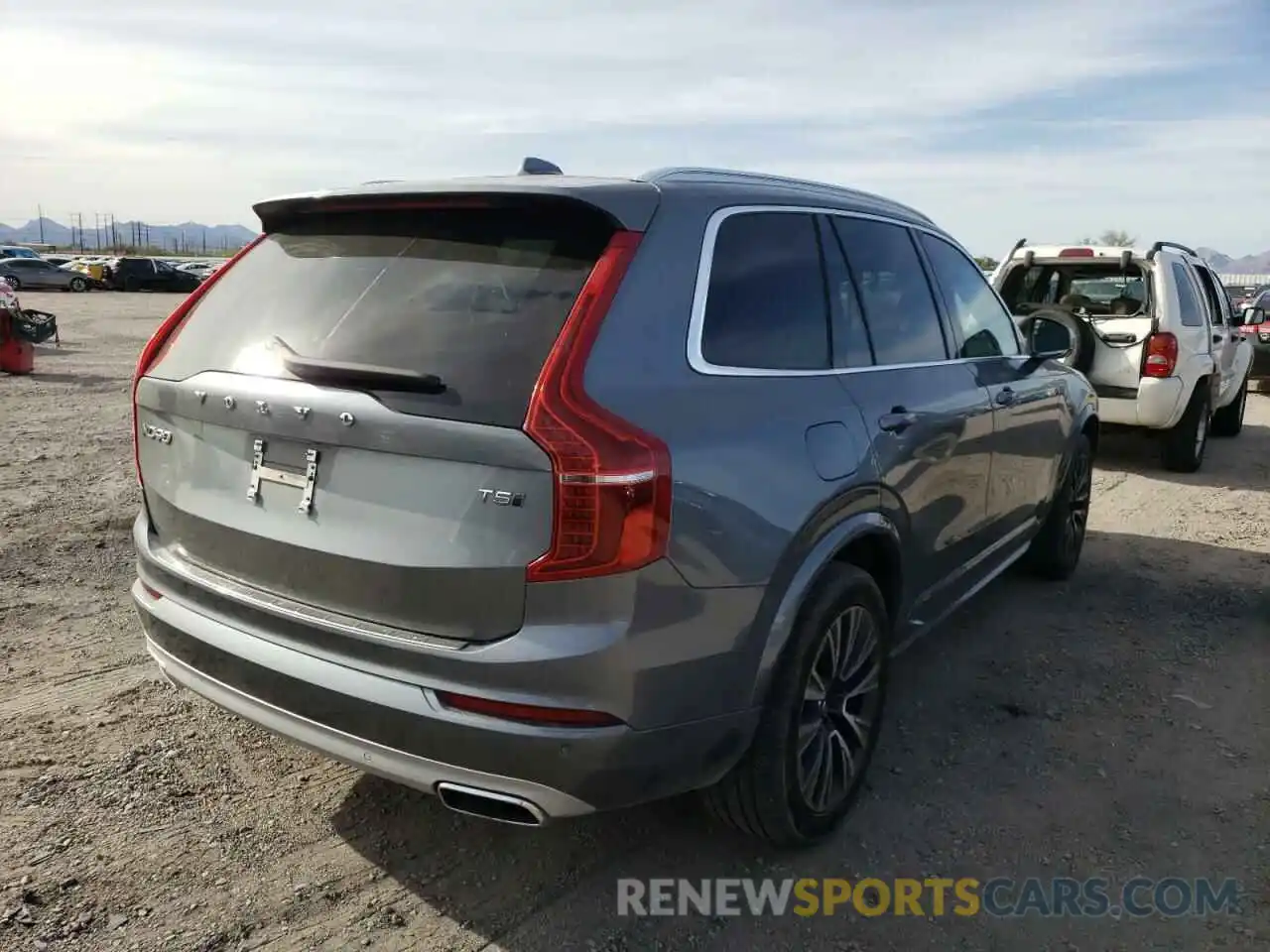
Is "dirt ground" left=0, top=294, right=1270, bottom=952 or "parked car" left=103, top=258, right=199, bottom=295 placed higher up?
"parked car" left=103, top=258, right=199, bottom=295

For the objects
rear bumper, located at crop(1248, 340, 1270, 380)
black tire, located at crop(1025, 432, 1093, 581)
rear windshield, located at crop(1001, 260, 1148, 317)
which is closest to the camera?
black tire, located at crop(1025, 432, 1093, 581)

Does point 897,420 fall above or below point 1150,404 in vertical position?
above

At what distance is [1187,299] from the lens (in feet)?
28.4

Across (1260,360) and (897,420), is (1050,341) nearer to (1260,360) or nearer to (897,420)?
(897,420)

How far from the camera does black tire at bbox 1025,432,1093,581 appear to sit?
5297 millimetres

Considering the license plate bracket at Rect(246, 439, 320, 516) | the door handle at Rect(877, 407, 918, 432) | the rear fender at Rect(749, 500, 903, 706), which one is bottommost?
the rear fender at Rect(749, 500, 903, 706)

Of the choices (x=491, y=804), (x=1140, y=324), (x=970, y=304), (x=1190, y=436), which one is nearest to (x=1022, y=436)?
(x=970, y=304)

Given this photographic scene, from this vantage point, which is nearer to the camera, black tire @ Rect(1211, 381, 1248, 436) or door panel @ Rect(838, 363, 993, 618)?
door panel @ Rect(838, 363, 993, 618)

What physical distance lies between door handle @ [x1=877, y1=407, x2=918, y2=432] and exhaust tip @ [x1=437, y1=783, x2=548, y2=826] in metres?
1.56

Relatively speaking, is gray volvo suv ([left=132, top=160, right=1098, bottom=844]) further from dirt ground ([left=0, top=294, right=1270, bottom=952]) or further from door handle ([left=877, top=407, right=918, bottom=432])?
dirt ground ([left=0, top=294, right=1270, bottom=952])

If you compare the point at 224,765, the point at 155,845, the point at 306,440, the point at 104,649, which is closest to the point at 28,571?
the point at 104,649

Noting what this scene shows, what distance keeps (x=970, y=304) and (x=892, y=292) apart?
84 centimetres

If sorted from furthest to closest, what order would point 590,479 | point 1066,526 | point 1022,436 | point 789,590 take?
1. point 1066,526
2. point 1022,436
3. point 789,590
4. point 590,479

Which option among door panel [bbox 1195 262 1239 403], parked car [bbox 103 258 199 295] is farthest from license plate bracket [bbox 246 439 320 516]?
parked car [bbox 103 258 199 295]
